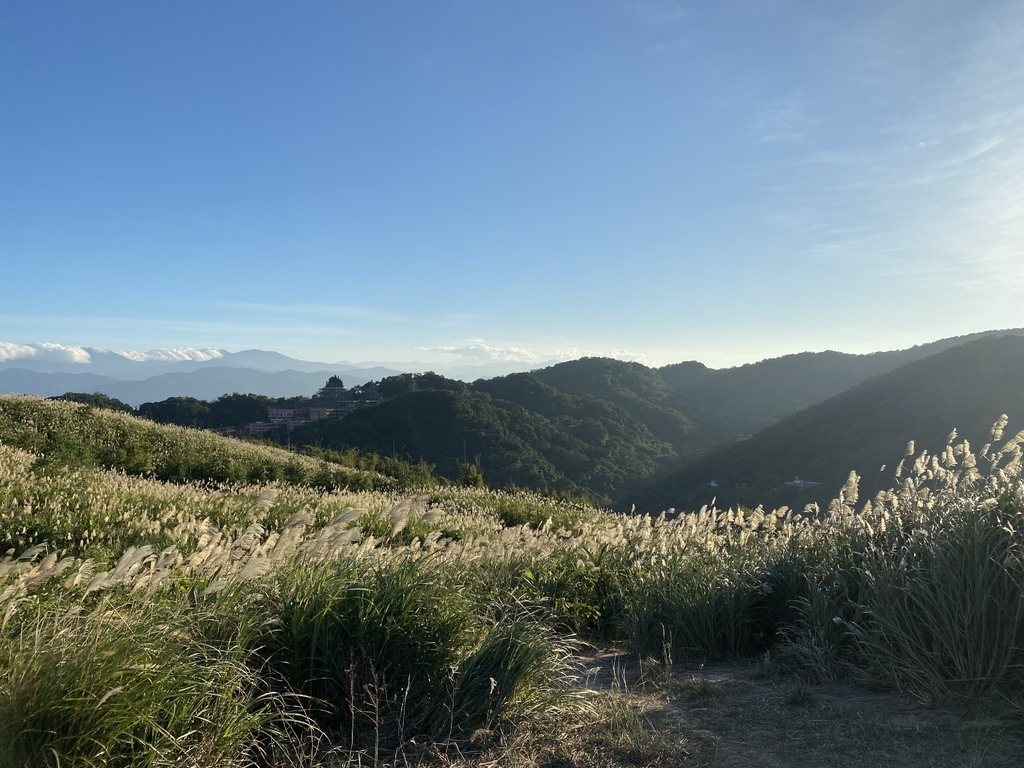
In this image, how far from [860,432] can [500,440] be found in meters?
25.9

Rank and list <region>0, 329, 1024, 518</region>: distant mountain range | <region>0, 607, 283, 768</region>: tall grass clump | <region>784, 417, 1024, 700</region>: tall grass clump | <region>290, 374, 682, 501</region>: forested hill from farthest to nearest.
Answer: <region>290, 374, 682, 501</region>: forested hill < <region>0, 329, 1024, 518</region>: distant mountain range < <region>784, 417, 1024, 700</region>: tall grass clump < <region>0, 607, 283, 768</region>: tall grass clump

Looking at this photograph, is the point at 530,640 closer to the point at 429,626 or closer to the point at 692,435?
the point at 429,626

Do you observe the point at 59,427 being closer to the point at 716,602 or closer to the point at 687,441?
the point at 716,602

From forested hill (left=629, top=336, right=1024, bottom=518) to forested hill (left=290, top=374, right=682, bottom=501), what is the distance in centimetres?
522

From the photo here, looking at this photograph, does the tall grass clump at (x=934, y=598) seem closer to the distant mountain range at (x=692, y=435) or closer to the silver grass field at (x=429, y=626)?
the silver grass field at (x=429, y=626)

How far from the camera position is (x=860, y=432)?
45.8 m

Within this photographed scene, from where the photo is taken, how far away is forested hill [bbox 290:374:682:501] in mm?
48500

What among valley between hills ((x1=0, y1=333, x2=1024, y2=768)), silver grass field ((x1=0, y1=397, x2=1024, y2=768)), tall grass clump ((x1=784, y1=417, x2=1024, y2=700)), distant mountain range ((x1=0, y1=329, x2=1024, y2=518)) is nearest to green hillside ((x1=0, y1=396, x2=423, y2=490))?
distant mountain range ((x1=0, y1=329, x2=1024, y2=518))

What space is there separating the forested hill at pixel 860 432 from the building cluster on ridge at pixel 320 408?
27.7 m

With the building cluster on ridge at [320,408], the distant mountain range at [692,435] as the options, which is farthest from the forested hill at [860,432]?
the building cluster on ridge at [320,408]

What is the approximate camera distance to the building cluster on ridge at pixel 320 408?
169 ft

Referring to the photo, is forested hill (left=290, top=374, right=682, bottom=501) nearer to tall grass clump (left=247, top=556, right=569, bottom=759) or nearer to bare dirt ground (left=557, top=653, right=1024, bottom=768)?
bare dirt ground (left=557, top=653, right=1024, bottom=768)

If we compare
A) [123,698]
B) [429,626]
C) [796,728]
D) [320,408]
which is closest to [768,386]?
[320,408]

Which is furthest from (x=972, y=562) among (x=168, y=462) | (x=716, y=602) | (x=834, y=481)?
(x=834, y=481)
